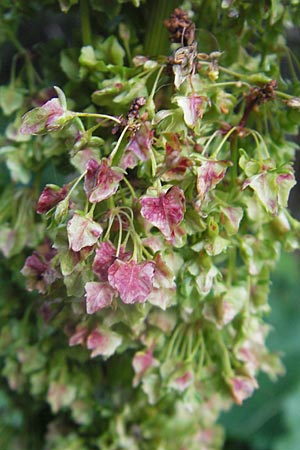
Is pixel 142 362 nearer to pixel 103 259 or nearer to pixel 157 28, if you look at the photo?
pixel 103 259

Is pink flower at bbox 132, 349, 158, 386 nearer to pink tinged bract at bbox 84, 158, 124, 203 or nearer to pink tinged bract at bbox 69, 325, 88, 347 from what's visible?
pink tinged bract at bbox 69, 325, 88, 347

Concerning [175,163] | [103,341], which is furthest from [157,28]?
[103,341]

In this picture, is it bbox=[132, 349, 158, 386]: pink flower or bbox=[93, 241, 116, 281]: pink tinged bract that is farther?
bbox=[132, 349, 158, 386]: pink flower

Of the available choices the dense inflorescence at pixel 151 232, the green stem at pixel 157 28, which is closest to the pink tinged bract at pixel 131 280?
the dense inflorescence at pixel 151 232

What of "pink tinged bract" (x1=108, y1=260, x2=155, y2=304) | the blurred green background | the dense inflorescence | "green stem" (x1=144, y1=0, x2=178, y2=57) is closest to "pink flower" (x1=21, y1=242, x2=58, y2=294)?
the dense inflorescence

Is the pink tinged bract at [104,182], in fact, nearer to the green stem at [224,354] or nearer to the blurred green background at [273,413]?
the green stem at [224,354]

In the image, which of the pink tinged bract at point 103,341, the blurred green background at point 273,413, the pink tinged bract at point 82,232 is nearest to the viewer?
the pink tinged bract at point 82,232
